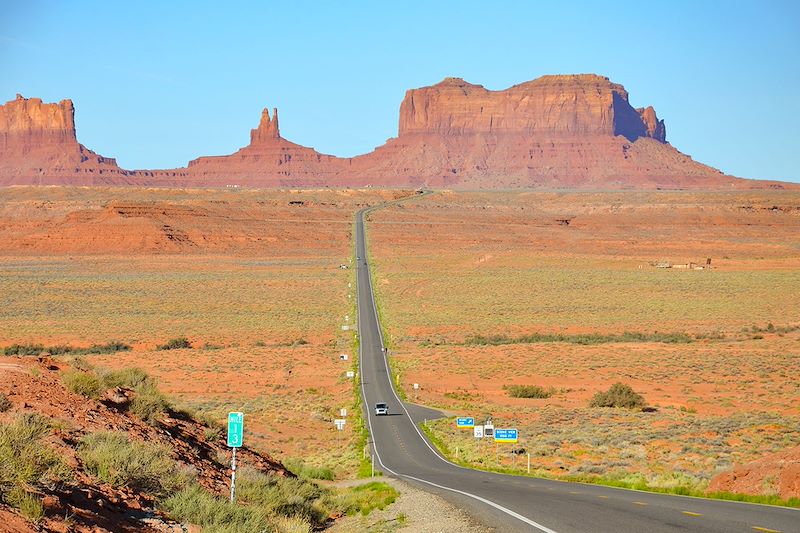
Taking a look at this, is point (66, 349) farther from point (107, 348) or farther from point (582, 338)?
point (582, 338)

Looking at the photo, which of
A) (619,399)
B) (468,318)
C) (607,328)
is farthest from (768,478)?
(468,318)

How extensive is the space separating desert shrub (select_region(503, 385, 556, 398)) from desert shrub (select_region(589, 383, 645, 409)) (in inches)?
125

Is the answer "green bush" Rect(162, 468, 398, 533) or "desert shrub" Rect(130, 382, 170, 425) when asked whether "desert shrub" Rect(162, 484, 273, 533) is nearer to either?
"green bush" Rect(162, 468, 398, 533)

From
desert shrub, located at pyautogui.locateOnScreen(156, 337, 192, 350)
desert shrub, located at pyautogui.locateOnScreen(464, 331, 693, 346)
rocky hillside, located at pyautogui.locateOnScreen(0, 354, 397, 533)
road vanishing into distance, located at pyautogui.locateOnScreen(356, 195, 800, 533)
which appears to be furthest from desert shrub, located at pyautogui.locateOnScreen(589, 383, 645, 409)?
desert shrub, located at pyautogui.locateOnScreen(156, 337, 192, 350)

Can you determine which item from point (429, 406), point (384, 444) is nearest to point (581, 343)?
point (429, 406)

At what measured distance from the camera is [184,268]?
11188cm

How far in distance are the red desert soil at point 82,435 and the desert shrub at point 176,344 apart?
39419 mm

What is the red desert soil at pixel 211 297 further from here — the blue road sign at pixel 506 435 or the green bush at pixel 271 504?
the green bush at pixel 271 504

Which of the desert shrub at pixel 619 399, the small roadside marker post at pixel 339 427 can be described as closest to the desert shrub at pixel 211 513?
the small roadside marker post at pixel 339 427

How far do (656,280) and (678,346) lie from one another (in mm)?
36586

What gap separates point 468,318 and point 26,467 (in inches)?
2486

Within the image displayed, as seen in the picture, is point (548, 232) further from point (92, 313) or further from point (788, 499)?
point (788, 499)

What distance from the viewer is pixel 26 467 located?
1126 cm

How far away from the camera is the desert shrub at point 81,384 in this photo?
1719cm
